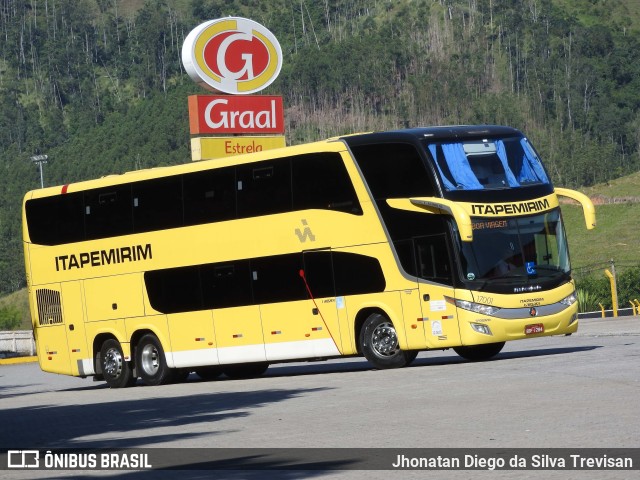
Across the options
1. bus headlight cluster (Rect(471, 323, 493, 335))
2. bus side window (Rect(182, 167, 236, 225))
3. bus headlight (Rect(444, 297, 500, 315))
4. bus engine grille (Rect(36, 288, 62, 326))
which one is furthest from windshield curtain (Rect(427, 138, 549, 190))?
bus engine grille (Rect(36, 288, 62, 326))

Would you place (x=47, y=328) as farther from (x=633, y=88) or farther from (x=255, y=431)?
(x=633, y=88)

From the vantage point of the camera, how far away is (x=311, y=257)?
974 inches

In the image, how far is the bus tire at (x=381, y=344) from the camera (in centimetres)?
2395

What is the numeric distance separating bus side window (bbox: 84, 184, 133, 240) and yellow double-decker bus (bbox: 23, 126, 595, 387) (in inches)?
1.3

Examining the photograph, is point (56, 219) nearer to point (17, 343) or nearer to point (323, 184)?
point (323, 184)

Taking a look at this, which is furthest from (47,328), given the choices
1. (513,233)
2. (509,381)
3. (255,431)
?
(255,431)

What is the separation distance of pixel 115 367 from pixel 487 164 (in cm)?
861

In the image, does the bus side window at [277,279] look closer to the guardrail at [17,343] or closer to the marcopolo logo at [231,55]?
the marcopolo logo at [231,55]

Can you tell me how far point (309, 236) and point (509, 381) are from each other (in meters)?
6.78

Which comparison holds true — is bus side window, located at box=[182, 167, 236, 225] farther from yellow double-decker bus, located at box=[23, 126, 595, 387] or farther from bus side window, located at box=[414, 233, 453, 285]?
bus side window, located at box=[414, 233, 453, 285]

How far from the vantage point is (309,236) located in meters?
24.7

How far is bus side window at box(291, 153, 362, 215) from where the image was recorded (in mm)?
24094

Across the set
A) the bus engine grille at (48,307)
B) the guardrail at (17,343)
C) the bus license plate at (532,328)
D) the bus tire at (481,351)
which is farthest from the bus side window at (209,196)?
the guardrail at (17,343)

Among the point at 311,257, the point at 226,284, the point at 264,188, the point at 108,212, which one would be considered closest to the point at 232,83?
the point at 108,212
